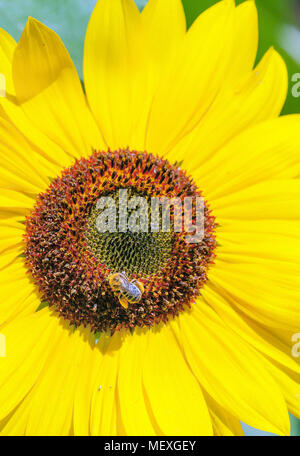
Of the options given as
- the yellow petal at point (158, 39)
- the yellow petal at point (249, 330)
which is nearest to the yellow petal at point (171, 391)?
the yellow petal at point (249, 330)

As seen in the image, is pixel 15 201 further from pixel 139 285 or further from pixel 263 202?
pixel 263 202

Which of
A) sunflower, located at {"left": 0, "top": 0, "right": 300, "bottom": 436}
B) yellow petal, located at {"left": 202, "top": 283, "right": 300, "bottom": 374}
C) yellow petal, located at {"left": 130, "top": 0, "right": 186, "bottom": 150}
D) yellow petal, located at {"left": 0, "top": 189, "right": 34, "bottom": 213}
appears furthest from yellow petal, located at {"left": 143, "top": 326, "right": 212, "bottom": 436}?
yellow petal, located at {"left": 130, "top": 0, "right": 186, "bottom": 150}

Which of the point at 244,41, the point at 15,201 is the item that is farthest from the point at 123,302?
the point at 244,41

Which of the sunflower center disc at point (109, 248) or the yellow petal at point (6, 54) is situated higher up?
the yellow petal at point (6, 54)

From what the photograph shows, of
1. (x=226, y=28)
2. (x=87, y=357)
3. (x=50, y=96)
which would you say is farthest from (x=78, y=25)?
(x=87, y=357)

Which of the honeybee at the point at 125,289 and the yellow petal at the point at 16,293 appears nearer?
the honeybee at the point at 125,289

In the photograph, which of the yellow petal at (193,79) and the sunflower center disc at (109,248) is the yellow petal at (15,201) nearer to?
the sunflower center disc at (109,248)

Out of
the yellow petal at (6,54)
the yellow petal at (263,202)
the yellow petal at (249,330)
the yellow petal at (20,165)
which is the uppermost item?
the yellow petal at (6,54)

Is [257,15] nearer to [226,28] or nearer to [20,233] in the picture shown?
[226,28]
